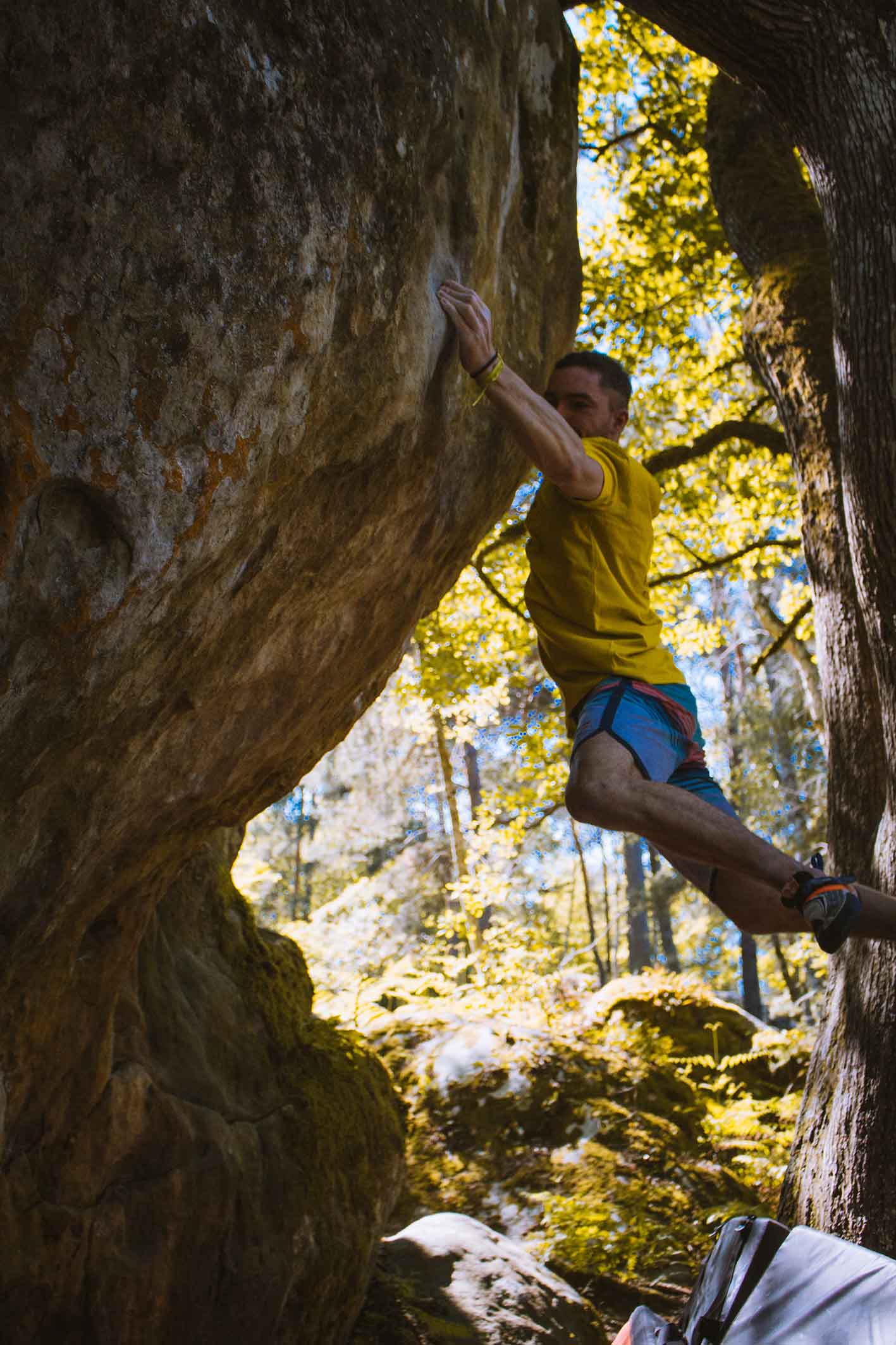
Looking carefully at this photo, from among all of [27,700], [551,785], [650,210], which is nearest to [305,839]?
[551,785]

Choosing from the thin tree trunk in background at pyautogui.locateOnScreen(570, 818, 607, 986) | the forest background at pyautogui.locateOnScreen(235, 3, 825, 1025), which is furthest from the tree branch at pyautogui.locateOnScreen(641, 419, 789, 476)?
the thin tree trunk in background at pyautogui.locateOnScreen(570, 818, 607, 986)

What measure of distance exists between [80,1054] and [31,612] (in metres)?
2.04

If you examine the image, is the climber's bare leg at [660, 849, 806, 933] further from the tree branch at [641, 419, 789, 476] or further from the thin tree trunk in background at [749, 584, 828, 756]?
the thin tree trunk in background at [749, 584, 828, 756]

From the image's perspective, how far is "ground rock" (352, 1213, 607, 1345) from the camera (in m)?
4.80

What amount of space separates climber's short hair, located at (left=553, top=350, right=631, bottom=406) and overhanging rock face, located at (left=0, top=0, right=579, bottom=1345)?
241 mm

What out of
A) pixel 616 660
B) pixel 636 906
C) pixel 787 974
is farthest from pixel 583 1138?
pixel 636 906

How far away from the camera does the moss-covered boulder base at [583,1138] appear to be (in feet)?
20.7

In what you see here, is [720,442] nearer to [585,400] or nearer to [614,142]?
[614,142]

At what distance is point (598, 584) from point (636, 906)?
22935mm

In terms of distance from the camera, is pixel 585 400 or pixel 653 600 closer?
pixel 585 400

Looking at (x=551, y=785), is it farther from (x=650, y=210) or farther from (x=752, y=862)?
(x=752, y=862)

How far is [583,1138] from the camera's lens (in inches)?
292

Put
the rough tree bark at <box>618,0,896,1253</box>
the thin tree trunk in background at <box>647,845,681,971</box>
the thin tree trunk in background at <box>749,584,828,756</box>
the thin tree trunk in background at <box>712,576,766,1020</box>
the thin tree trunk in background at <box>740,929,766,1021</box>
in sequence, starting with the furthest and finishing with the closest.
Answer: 1. the thin tree trunk in background at <box>647,845,681,971</box>
2. the thin tree trunk in background at <box>712,576,766,1020</box>
3. the thin tree trunk in background at <box>740,929,766,1021</box>
4. the thin tree trunk in background at <box>749,584,828,756</box>
5. the rough tree bark at <box>618,0,896,1253</box>

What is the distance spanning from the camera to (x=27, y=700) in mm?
2537
